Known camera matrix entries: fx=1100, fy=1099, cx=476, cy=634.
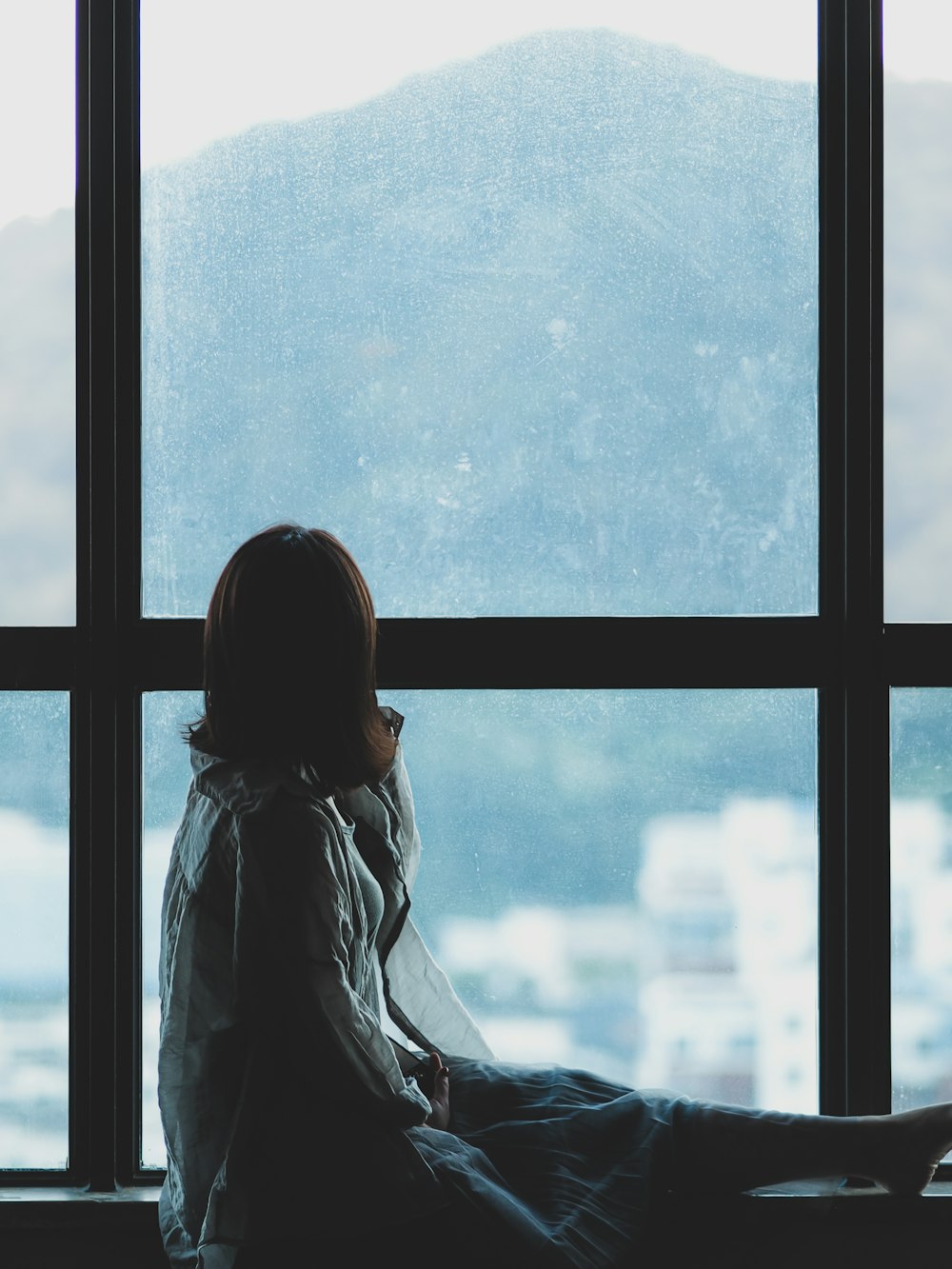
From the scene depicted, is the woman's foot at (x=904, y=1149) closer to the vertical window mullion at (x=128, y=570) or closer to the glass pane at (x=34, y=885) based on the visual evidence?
the vertical window mullion at (x=128, y=570)

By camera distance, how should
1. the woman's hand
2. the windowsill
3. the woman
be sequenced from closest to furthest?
1. the woman
2. the woman's hand
3. the windowsill

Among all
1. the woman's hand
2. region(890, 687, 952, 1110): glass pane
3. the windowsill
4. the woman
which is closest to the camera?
the woman

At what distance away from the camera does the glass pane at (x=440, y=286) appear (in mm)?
1574

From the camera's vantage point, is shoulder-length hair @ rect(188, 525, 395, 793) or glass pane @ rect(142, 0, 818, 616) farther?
glass pane @ rect(142, 0, 818, 616)

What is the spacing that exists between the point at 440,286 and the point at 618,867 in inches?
34.5

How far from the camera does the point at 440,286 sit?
1575 mm

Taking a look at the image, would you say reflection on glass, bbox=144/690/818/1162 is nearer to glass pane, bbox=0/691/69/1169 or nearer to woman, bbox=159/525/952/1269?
glass pane, bbox=0/691/69/1169

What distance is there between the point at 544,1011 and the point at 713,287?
1.08m

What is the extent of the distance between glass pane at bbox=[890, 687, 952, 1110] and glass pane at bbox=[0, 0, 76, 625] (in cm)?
123

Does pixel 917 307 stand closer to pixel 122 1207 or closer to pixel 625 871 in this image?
pixel 625 871

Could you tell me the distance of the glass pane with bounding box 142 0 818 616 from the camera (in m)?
1.57

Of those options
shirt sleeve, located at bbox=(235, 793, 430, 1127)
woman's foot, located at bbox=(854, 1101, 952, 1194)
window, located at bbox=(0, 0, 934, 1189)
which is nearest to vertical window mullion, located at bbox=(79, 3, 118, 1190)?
window, located at bbox=(0, 0, 934, 1189)

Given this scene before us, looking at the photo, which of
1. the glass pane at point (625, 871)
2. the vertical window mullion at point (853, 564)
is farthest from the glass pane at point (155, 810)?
the vertical window mullion at point (853, 564)

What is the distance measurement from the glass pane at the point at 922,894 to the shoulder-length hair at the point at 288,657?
858 millimetres
